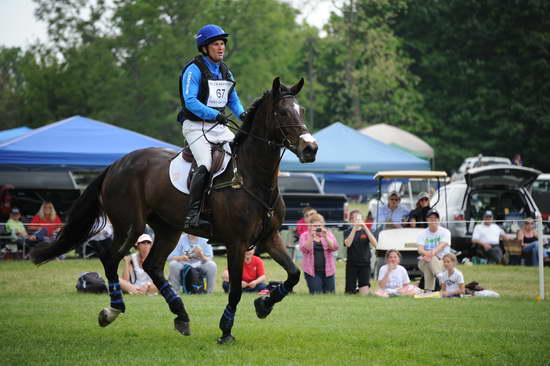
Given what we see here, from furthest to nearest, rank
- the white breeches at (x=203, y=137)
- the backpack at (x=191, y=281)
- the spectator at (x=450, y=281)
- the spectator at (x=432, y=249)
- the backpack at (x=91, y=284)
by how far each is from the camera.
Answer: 1. the spectator at (x=432, y=249)
2. the backpack at (x=191, y=281)
3. the spectator at (x=450, y=281)
4. the backpack at (x=91, y=284)
5. the white breeches at (x=203, y=137)

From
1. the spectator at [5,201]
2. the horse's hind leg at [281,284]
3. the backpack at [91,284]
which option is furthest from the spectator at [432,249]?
the spectator at [5,201]

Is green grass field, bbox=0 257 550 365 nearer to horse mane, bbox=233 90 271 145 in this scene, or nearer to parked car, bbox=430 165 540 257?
horse mane, bbox=233 90 271 145

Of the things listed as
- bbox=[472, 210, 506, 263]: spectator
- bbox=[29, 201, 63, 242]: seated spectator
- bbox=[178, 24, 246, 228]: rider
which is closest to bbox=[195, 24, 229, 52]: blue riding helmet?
bbox=[178, 24, 246, 228]: rider

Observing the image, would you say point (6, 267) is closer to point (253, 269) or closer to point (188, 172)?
point (253, 269)

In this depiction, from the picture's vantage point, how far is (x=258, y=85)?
160 feet

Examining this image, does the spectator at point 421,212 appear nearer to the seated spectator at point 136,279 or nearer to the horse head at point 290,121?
the seated spectator at point 136,279

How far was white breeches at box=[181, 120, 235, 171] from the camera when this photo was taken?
8.27 m

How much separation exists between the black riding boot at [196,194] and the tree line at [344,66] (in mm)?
35569

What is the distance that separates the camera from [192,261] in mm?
14297

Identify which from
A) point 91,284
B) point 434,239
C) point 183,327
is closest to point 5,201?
point 91,284

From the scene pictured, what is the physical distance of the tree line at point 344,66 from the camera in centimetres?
4666

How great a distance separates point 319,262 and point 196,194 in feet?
21.4

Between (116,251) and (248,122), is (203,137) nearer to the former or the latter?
(248,122)

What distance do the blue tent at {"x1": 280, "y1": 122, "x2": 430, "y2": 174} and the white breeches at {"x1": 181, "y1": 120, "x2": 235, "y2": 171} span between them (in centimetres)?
1656
